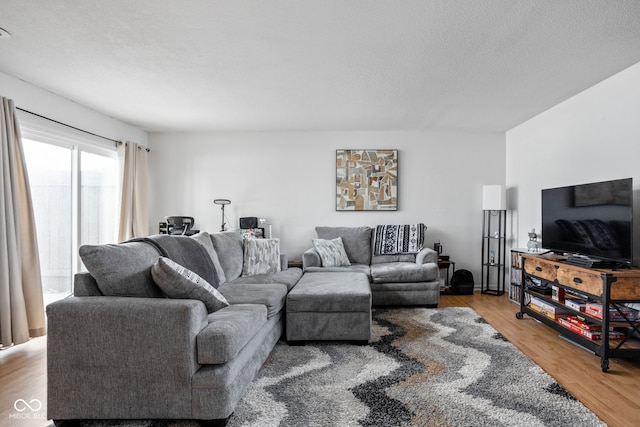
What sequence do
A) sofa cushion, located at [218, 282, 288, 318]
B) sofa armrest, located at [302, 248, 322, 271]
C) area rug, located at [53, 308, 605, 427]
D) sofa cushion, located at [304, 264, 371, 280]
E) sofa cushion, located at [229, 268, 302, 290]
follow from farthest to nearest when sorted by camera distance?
sofa armrest, located at [302, 248, 322, 271]
sofa cushion, located at [304, 264, 371, 280]
sofa cushion, located at [229, 268, 302, 290]
sofa cushion, located at [218, 282, 288, 318]
area rug, located at [53, 308, 605, 427]

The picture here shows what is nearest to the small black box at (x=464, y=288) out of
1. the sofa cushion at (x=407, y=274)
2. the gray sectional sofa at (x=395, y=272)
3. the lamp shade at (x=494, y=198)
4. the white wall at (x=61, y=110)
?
the gray sectional sofa at (x=395, y=272)

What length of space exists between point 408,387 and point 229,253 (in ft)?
7.10

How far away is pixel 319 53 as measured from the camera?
291 centimetres

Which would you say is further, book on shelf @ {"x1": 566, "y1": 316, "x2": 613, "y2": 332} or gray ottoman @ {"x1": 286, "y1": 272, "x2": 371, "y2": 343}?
gray ottoman @ {"x1": 286, "y1": 272, "x2": 371, "y2": 343}

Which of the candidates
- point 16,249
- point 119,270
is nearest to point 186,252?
point 119,270

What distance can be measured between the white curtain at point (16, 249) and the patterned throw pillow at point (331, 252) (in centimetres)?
301

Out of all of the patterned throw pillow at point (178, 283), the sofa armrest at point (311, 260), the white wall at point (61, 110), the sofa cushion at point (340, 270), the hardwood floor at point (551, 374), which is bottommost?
the hardwood floor at point (551, 374)

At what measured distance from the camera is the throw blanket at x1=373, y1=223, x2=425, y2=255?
16.9 ft

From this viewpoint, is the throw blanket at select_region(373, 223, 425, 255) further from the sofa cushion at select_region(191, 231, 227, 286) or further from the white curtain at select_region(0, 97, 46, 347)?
the white curtain at select_region(0, 97, 46, 347)

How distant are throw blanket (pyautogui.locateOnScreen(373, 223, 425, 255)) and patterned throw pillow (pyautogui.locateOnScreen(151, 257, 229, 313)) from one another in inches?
131

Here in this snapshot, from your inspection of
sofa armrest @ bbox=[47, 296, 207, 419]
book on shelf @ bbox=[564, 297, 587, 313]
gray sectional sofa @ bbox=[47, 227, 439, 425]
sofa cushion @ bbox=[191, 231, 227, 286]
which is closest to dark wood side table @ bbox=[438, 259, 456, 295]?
book on shelf @ bbox=[564, 297, 587, 313]

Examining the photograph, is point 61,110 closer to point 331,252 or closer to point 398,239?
point 331,252

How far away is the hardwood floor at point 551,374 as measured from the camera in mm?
2105

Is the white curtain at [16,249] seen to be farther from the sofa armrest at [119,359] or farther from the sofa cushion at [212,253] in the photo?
the sofa armrest at [119,359]
